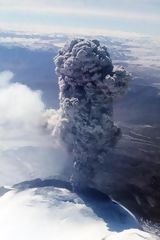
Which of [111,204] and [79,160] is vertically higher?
[79,160]

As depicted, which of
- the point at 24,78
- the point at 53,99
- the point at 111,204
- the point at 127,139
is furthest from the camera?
the point at 24,78

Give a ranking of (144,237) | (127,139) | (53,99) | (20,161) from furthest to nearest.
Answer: (53,99) → (127,139) → (20,161) → (144,237)

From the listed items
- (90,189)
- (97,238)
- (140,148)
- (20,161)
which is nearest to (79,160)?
(90,189)

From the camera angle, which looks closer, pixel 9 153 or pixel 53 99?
pixel 9 153

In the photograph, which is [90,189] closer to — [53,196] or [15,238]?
[53,196]

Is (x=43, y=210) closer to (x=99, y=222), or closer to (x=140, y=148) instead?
(x=99, y=222)
